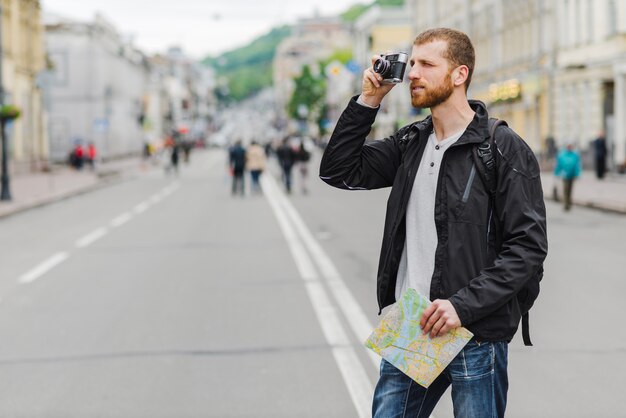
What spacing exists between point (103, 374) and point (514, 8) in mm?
43978

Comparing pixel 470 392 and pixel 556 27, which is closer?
pixel 470 392

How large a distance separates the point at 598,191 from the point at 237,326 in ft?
68.4

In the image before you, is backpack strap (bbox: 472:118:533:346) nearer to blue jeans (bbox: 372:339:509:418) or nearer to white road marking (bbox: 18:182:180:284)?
blue jeans (bbox: 372:339:509:418)

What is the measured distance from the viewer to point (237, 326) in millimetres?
8773

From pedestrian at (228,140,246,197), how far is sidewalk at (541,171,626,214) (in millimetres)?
8767

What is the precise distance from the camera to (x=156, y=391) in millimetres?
6488

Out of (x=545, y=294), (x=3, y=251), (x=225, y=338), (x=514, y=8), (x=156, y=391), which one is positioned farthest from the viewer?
(x=514, y=8)

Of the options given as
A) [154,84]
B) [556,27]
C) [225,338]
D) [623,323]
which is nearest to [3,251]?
[225,338]

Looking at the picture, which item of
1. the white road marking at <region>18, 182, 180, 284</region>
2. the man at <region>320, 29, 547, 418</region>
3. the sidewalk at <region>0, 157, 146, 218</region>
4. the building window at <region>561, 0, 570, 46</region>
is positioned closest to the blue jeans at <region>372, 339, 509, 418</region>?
the man at <region>320, 29, 547, 418</region>

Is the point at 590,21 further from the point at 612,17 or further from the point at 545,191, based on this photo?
the point at 545,191

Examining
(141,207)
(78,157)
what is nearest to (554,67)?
(141,207)

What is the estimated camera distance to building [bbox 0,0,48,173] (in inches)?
1781

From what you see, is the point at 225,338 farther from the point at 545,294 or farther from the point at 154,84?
the point at 154,84

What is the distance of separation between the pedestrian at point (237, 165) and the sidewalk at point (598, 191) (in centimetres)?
877
